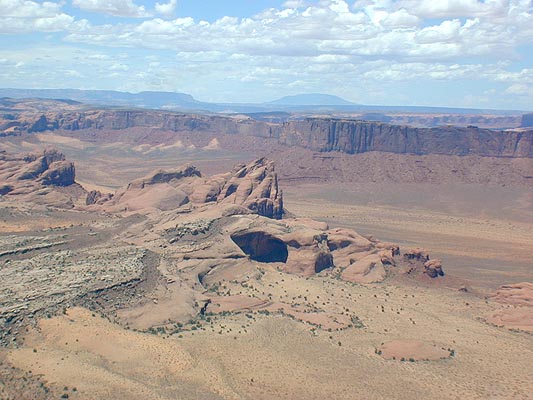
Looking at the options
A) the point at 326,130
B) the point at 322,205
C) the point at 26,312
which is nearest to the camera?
the point at 26,312

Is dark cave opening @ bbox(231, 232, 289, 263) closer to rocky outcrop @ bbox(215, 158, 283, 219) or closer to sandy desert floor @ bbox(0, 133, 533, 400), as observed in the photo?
sandy desert floor @ bbox(0, 133, 533, 400)

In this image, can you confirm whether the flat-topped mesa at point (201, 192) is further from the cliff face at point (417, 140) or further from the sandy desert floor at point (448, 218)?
the cliff face at point (417, 140)

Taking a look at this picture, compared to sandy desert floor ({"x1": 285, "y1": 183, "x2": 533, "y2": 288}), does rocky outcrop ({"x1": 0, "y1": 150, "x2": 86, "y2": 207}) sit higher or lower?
higher

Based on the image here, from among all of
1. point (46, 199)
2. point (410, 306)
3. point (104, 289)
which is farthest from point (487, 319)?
point (46, 199)

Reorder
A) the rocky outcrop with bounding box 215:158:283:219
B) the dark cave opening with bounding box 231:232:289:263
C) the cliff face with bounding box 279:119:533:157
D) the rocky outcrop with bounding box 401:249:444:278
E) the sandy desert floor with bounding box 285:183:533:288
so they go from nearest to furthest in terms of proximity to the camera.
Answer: the dark cave opening with bounding box 231:232:289:263
the rocky outcrop with bounding box 401:249:444:278
the sandy desert floor with bounding box 285:183:533:288
the rocky outcrop with bounding box 215:158:283:219
the cliff face with bounding box 279:119:533:157

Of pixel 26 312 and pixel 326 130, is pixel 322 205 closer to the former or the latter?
pixel 326 130

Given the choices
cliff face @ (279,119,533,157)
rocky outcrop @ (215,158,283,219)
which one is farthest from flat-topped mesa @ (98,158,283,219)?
cliff face @ (279,119,533,157)
